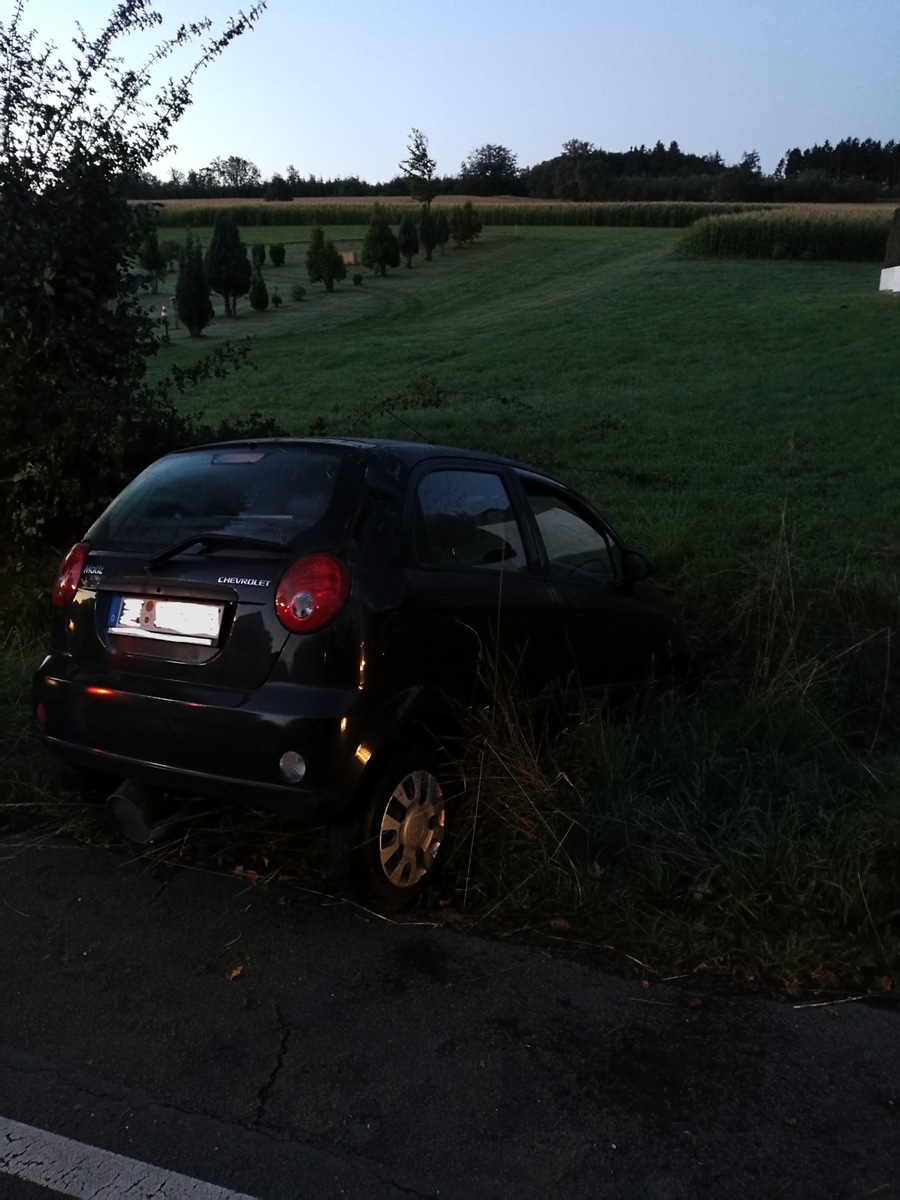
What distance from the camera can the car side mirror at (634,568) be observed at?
573 centimetres

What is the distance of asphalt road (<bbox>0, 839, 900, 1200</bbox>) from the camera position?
2.81 meters

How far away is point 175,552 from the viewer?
4.15m

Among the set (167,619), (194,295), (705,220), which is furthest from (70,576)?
(705,220)

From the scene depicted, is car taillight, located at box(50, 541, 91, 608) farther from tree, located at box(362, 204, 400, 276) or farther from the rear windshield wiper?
tree, located at box(362, 204, 400, 276)

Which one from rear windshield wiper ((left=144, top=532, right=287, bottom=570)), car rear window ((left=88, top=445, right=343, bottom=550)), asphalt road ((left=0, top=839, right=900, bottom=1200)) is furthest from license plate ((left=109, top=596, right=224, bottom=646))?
asphalt road ((left=0, top=839, right=900, bottom=1200))

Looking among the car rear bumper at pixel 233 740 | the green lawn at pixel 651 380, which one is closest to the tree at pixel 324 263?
the green lawn at pixel 651 380

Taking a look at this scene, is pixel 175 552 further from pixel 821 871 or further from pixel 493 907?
pixel 821 871

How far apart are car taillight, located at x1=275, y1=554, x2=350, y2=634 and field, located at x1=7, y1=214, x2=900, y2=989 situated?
0.93m

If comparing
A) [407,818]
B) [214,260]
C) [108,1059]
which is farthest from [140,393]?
[214,260]

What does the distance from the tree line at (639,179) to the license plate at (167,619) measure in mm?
71635

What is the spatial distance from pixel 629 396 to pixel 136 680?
13893 mm

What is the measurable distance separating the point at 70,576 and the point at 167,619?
25.0 inches

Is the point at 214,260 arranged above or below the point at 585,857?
above

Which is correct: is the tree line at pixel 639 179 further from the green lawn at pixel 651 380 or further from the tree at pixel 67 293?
the tree at pixel 67 293
